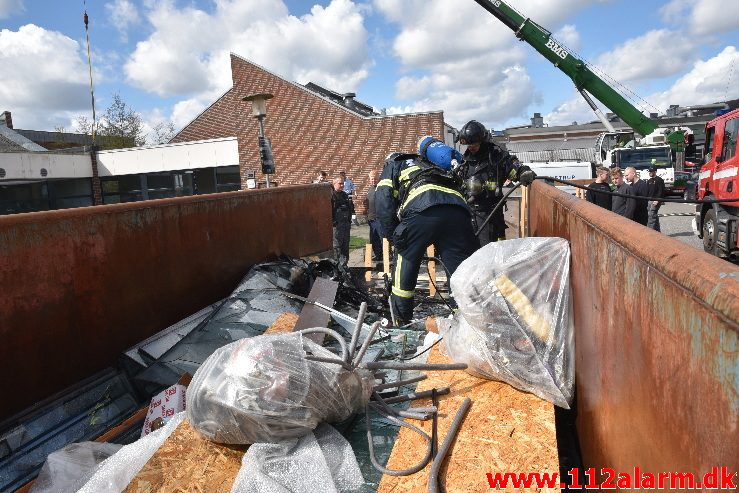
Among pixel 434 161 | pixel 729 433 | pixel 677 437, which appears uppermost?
pixel 434 161

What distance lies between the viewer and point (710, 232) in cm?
774

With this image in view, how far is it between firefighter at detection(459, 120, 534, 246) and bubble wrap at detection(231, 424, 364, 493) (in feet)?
10.8

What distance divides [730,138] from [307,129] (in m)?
16.2

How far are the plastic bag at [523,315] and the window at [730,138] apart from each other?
6.19 meters

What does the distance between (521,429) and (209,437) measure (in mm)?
1256

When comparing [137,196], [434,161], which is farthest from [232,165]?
[434,161]

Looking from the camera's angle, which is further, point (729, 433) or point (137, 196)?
point (137, 196)

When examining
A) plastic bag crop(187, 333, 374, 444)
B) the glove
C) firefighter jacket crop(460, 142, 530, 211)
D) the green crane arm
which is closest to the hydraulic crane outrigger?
the green crane arm

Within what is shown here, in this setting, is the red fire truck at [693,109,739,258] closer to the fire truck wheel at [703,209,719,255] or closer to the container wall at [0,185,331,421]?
the fire truck wheel at [703,209,719,255]

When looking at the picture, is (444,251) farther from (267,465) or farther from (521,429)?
(267,465)

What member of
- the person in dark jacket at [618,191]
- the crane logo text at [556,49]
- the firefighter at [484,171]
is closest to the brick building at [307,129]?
the crane logo text at [556,49]

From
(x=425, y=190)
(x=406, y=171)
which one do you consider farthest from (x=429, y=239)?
(x=406, y=171)

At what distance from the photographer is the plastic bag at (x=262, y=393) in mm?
2020

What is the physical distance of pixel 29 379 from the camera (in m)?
2.67
